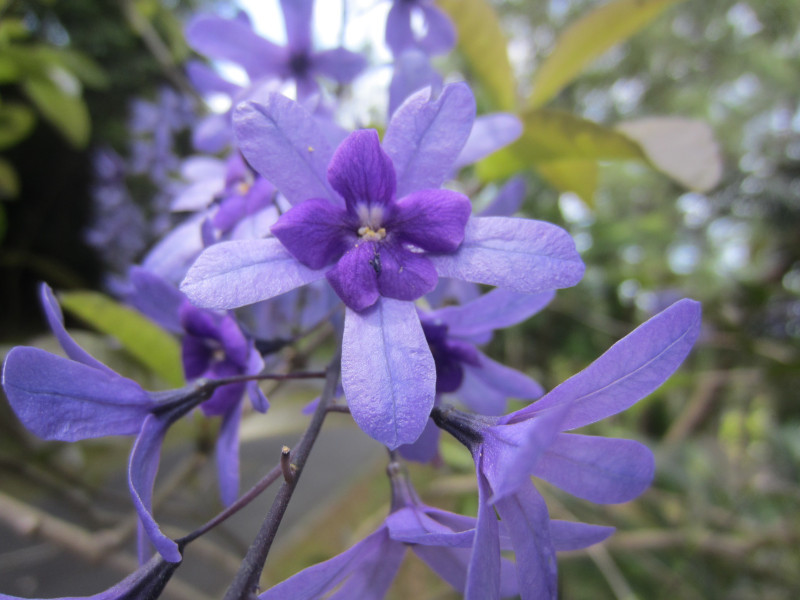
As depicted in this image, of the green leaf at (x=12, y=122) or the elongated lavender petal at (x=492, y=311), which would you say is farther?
the green leaf at (x=12, y=122)

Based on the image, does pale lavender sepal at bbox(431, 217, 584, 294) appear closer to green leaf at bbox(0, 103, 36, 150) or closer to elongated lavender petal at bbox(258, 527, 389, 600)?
elongated lavender petal at bbox(258, 527, 389, 600)

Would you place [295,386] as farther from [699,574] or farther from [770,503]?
[770,503]

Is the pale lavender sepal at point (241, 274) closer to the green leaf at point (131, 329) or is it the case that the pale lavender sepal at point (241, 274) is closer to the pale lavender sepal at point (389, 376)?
the pale lavender sepal at point (389, 376)

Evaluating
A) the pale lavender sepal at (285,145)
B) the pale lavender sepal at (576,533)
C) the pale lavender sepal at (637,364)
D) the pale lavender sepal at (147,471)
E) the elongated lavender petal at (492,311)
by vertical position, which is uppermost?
the pale lavender sepal at (285,145)

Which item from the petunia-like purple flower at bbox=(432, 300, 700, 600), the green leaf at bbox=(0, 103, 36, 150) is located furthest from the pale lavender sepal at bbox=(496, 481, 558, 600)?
the green leaf at bbox=(0, 103, 36, 150)

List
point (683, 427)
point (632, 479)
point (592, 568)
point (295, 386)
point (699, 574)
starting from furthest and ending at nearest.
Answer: point (683, 427), point (699, 574), point (592, 568), point (295, 386), point (632, 479)

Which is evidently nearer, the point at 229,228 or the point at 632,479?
the point at 632,479

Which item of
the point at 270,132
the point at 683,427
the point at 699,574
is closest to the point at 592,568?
the point at 699,574

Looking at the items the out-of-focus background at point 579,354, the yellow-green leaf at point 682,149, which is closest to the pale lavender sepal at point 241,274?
the out-of-focus background at point 579,354
